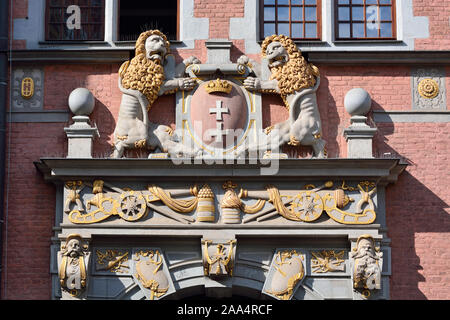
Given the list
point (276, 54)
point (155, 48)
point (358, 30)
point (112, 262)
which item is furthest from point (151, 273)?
point (358, 30)

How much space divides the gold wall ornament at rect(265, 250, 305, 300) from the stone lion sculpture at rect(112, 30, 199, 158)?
2044 millimetres

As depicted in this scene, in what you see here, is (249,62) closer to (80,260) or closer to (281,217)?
(281,217)

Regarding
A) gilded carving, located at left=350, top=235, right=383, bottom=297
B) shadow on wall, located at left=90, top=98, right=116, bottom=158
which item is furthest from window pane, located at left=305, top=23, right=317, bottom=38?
gilded carving, located at left=350, top=235, right=383, bottom=297

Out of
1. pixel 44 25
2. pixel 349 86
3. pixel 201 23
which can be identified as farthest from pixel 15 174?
pixel 349 86

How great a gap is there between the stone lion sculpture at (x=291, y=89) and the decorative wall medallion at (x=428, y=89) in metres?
1.55

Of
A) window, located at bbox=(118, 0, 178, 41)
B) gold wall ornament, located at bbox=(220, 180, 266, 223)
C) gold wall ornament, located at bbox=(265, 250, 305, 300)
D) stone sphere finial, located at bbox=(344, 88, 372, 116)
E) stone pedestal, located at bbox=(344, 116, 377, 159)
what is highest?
window, located at bbox=(118, 0, 178, 41)

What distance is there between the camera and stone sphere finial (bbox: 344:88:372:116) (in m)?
17.4

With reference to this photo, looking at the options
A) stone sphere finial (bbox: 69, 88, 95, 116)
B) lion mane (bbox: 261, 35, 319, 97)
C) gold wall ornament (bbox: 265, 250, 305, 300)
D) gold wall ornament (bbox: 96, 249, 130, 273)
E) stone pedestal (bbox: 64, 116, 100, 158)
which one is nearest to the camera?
gold wall ornament (bbox: 265, 250, 305, 300)

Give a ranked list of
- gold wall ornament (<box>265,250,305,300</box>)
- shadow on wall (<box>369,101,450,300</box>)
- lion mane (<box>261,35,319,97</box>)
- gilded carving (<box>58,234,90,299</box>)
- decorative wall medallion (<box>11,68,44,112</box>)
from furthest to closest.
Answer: decorative wall medallion (<box>11,68,44,112</box>) → lion mane (<box>261,35,319,97</box>) → shadow on wall (<box>369,101,450,300</box>) → gold wall ornament (<box>265,250,305,300</box>) → gilded carving (<box>58,234,90,299</box>)

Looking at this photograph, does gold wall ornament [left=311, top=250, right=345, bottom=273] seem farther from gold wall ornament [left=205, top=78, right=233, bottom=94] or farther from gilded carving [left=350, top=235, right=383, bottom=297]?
gold wall ornament [left=205, top=78, right=233, bottom=94]

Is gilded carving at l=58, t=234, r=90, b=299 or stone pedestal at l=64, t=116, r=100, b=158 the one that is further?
stone pedestal at l=64, t=116, r=100, b=158

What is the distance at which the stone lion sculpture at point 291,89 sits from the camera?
1727cm

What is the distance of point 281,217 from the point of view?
55.4 feet

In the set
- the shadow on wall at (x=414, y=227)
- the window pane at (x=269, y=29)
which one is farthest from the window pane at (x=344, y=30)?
the shadow on wall at (x=414, y=227)
